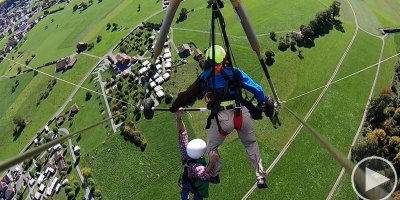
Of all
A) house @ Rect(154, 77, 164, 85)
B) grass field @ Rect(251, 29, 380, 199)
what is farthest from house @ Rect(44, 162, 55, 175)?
grass field @ Rect(251, 29, 380, 199)

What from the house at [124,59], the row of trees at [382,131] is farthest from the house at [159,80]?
the row of trees at [382,131]

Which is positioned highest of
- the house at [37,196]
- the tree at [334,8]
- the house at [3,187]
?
the tree at [334,8]

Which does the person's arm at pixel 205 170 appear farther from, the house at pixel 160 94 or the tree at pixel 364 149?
the house at pixel 160 94

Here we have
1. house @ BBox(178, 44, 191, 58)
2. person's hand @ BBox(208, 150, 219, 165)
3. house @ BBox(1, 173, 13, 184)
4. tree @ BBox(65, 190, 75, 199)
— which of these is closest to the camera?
person's hand @ BBox(208, 150, 219, 165)

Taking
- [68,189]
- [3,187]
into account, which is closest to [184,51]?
[68,189]

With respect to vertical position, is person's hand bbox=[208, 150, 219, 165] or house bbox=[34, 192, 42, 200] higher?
person's hand bbox=[208, 150, 219, 165]

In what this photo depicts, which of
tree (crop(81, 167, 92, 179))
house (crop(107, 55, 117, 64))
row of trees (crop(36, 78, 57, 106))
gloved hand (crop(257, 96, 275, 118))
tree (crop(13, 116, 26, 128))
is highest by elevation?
gloved hand (crop(257, 96, 275, 118))

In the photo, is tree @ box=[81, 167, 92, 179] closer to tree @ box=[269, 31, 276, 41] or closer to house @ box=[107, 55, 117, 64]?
house @ box=[107, 55, 117, 64]

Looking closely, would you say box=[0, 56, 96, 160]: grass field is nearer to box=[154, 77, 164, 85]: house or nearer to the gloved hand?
box=[154, 77, 164, 85]: house

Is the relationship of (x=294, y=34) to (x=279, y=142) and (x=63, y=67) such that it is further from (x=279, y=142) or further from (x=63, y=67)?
(x=63, y=67)

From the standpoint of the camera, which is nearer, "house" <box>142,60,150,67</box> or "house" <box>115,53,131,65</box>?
"house" <box>142,60,150,67</box>

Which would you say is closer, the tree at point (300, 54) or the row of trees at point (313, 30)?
the tree at point (300, 54)

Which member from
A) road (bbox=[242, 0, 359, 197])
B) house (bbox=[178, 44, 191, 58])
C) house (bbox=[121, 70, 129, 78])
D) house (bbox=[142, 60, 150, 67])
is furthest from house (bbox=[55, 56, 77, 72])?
road (bbox=[242, 0, 359, 197])

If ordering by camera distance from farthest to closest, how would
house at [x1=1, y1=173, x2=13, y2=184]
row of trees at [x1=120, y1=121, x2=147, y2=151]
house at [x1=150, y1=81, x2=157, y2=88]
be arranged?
house at [x1=150, y1=81, x2=157, y2=88], house at [x1=1, y1=173, x2=13, y2=184], row of trees at [x1=120, y1=121, x2=147, y2=151]
